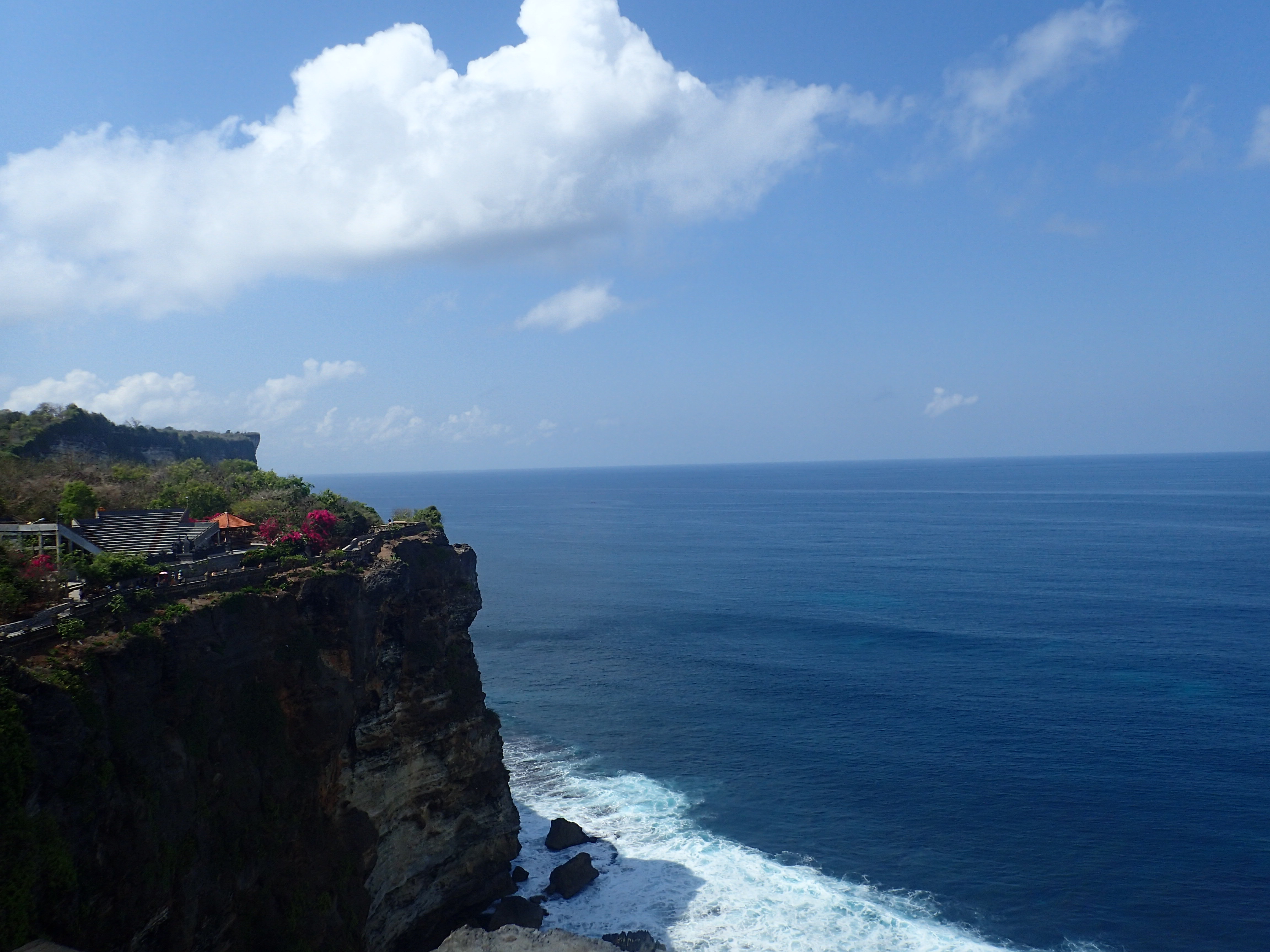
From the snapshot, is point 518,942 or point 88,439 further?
point 88,439

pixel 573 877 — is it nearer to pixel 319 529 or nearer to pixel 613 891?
pixel 613 891

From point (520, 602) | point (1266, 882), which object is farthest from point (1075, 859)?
point (520, 602)

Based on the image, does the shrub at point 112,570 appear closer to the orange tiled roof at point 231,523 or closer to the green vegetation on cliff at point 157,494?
the green vegetation on cliff at point 157,494

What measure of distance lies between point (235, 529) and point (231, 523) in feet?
4.13

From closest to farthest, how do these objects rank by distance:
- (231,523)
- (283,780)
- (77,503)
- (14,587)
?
(14,587) < (283,780) < (77,503) < (231,523)

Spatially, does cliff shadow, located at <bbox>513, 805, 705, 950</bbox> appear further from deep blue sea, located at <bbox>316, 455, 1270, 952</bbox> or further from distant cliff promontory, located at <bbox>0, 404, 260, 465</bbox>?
distant cliff promontory, located at <bbox>0, 404, 260, 465</bbox>

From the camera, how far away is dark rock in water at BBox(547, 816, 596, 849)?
4525 centimetres

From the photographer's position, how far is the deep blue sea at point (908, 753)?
38.5 m

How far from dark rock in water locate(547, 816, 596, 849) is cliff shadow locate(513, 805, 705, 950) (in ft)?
0.74

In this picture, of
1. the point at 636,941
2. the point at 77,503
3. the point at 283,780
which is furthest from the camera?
the point at 77,503

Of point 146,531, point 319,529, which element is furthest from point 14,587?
point 319,529

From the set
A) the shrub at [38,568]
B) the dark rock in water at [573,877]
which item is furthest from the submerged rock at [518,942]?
the dark rock in water at [573,877]

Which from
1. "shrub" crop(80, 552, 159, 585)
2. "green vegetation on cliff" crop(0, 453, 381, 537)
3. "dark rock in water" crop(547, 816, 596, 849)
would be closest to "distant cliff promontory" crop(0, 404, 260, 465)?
"green vegetation on cliff" crop(0, 453, 381, 537)

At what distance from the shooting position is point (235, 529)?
43.7m
